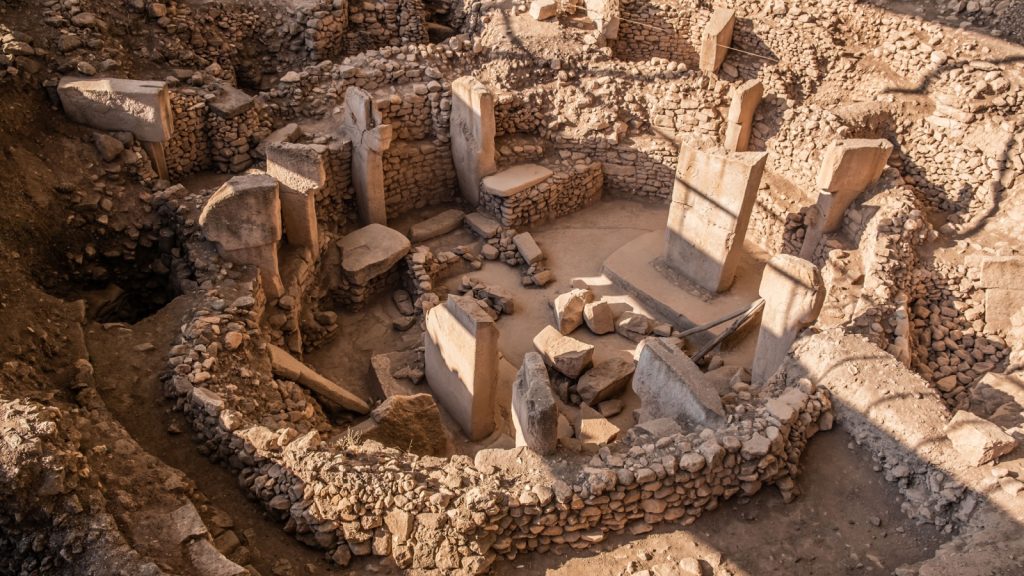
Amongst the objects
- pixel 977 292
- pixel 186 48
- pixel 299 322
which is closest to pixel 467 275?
pixel 299 322

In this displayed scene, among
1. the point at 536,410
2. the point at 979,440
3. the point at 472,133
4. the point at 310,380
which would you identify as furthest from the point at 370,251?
the point at 979,440

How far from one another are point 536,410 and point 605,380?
2.19 metres

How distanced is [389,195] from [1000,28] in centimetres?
820

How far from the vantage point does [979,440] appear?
515cm

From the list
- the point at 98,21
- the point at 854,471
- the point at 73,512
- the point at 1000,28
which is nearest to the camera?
the point at 73,512

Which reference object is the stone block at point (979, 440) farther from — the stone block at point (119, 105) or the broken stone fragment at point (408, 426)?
the stone block at point (119, 105)

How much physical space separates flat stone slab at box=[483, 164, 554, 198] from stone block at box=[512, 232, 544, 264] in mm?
592

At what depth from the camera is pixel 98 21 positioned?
29.7 feet

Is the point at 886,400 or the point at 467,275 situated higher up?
the point at 886,400

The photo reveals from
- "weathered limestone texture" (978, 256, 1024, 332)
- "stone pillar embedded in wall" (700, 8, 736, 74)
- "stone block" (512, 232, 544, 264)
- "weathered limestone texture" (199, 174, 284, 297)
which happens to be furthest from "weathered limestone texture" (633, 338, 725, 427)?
"stone pillar embedded in wall" (700, 8, 736, 74)

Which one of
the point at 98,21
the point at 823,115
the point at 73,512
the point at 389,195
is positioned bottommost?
the point at 389,195

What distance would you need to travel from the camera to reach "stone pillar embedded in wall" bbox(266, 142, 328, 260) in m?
7.98

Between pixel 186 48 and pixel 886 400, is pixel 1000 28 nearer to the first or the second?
pixel 886 400

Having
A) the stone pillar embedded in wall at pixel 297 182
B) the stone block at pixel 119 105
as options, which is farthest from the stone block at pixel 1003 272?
the stone block at pixel 119 105
